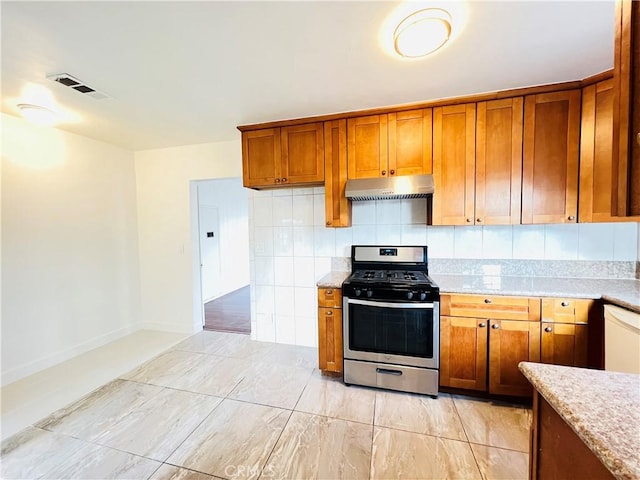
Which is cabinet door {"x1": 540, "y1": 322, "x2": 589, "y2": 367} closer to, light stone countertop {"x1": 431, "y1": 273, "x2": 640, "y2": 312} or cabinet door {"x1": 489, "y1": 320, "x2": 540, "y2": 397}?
cabinet door {"x1": 489, "y1": 320, "x2": 540, "y2": 397}

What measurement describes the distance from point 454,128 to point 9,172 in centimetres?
404

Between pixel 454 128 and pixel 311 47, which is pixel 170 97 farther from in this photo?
pixel 454 128

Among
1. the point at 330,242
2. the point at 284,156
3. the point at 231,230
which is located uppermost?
the point at 284,156

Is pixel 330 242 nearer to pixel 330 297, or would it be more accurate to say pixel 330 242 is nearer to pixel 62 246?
pixel 330 297

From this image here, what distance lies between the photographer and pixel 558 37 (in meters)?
1.48

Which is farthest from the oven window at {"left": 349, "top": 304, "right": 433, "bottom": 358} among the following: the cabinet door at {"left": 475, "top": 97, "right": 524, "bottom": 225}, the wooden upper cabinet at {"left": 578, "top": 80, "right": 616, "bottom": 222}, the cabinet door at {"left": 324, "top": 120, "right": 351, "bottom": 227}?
the wooden upper cabinet at {"left": 578, "top": 80, "right": 616, "bottom": 222}

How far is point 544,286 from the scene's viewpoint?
2016mm

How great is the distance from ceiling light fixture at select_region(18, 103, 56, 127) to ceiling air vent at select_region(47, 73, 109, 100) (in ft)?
1.99

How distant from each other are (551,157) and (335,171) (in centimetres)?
172

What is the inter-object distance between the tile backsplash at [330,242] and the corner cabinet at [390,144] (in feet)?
1.44

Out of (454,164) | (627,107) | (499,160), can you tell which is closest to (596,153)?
(499,160)

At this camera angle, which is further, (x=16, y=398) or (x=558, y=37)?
(x=16, y=398)

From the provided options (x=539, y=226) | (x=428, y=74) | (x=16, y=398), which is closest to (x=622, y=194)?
(x=428, y=74)

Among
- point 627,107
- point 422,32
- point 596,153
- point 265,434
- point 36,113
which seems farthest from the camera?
point 36,113
